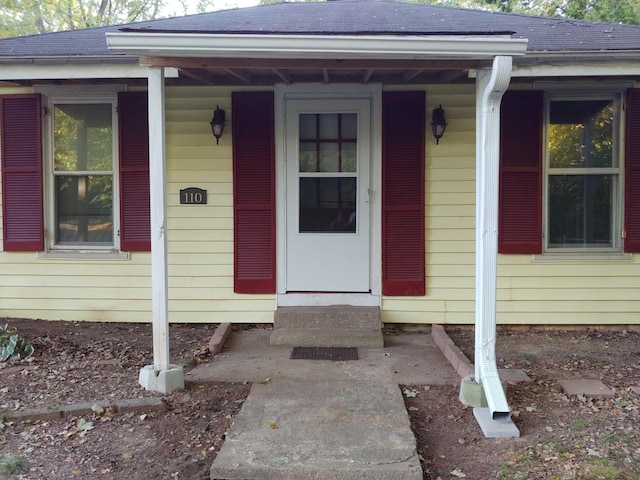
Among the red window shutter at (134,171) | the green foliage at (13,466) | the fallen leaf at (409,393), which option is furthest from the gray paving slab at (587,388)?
the red window shutter at (134,171)

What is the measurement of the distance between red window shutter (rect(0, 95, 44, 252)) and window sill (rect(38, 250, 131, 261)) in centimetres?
11

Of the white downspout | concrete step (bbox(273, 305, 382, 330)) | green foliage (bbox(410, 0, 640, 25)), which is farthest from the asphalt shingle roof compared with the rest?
green foliage (bbox(410, 0, 640, 25))

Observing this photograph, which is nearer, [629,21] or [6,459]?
[6,459]

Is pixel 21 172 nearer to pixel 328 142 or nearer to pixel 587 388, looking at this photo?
pixel 328 142

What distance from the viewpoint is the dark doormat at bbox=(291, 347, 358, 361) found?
185 inches

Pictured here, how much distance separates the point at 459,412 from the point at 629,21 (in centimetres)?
1266

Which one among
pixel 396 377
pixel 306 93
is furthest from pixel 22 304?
pixel 396 377

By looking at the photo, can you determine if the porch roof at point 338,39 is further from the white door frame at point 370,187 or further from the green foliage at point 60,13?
the green foliage at point 60,13

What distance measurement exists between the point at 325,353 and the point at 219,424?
1.61 m

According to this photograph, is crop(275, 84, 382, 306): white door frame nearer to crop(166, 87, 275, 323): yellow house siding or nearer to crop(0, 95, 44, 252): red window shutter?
crop(166, 87, 275, 323): yellow house siding

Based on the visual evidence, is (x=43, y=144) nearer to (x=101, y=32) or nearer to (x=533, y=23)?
(x=101, y=32)

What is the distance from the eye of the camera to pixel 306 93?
5.45 metres

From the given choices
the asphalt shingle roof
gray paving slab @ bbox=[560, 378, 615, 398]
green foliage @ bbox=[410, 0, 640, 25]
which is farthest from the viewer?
green foliage @ bbox=[410, 0, 640, 25]

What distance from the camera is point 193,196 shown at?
18.3 ft
